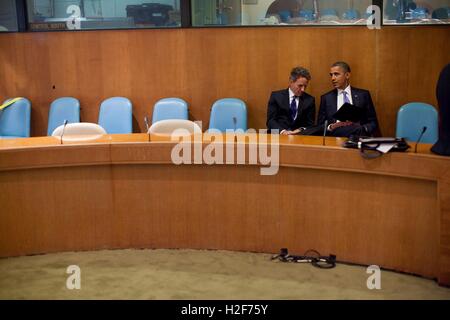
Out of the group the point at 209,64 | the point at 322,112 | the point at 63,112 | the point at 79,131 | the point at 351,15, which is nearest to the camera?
the point at 79,131

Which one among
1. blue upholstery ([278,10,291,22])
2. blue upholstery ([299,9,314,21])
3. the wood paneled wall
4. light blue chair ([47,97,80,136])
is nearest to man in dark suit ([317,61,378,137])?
the wood paneled wall

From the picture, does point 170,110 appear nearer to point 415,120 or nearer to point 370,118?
point 370,118

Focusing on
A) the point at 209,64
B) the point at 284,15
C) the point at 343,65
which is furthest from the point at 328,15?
the point at 209,64

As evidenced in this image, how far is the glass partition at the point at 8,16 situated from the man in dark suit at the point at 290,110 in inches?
114

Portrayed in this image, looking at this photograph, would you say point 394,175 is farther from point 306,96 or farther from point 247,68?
point 247,68

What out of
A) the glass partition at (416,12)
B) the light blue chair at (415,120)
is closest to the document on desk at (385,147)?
the light blue chair at (415,120)

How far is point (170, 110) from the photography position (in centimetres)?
659

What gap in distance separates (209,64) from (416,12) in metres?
1.96

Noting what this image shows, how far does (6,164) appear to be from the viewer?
4648mm

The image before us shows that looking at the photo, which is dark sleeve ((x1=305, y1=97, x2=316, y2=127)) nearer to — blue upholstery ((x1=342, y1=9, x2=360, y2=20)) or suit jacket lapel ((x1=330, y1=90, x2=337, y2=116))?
suit jacket lapel ((x1=330, y1=90, x2=337, y2=116))

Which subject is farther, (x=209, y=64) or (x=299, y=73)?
(x=209, y=64)

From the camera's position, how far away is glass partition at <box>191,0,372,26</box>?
6336 millimetres

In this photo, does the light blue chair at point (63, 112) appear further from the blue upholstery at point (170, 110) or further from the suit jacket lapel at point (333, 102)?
the suit jacket lapel at point (333, 102)

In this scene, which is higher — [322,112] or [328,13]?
[328,13]
